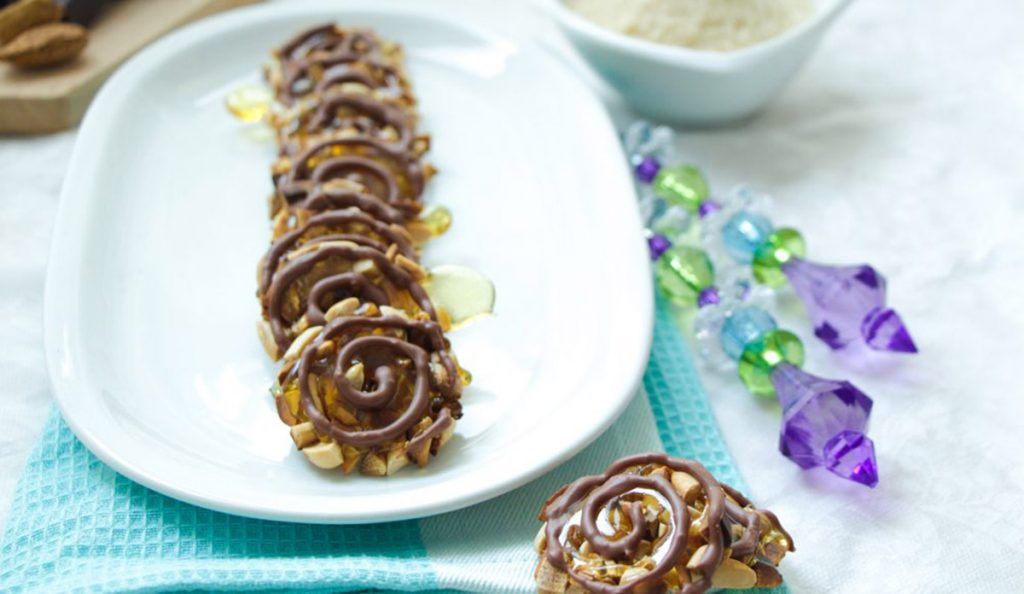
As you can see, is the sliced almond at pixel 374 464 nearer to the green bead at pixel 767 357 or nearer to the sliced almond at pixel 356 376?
the sliced almond at pixel 356 376

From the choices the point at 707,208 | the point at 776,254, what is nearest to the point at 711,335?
the point at 776,254

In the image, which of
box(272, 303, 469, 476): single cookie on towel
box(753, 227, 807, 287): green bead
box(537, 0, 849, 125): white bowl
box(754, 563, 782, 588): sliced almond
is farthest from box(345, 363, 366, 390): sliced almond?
box(537, 0, 849, 125): white bowl

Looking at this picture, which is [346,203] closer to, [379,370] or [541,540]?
[379,370]

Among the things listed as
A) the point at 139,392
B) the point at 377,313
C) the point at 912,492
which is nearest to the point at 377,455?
the point at 377,313

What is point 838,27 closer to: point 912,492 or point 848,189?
point 848,189

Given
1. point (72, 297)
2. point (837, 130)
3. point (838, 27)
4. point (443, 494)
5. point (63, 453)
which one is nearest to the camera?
point (443, 494)
